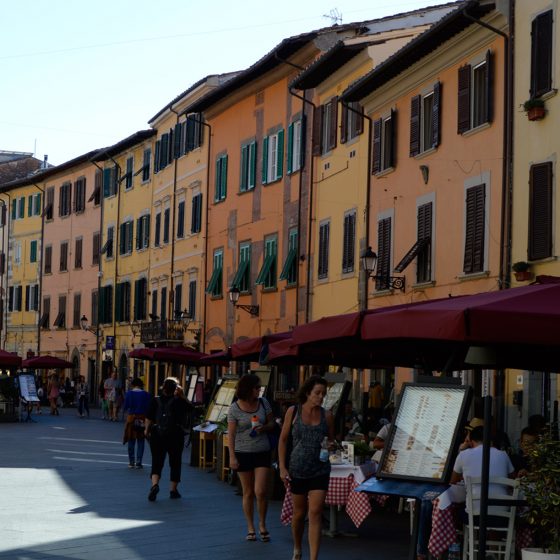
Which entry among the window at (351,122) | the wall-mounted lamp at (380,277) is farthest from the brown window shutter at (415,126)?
the window at (351,122)

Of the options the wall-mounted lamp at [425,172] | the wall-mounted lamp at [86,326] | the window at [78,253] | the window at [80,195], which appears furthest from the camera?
the window at [78,253]

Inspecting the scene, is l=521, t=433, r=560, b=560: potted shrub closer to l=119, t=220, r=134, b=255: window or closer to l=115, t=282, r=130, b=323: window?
l=115, t=282, r=130, b=323: window

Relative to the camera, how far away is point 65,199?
69.0 m

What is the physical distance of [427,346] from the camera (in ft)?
51.5

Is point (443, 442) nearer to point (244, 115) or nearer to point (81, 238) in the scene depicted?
point (244, 115)

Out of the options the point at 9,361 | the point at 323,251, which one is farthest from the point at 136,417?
the point at 9,361

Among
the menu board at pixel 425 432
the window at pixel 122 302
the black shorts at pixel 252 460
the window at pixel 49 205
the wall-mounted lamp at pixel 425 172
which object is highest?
the window at pixel 49 205

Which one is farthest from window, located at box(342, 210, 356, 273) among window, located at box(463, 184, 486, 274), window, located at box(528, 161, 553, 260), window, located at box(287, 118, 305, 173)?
window, located at box(528, 161, 553, 260)

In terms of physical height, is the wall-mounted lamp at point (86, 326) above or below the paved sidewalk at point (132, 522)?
above

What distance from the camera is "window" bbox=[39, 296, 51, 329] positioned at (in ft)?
232

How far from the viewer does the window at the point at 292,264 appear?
38.7m

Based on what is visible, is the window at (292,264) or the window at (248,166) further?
the window at (248,166)

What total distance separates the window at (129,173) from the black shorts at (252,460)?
44948mm

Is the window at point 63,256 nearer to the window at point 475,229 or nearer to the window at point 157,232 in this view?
the window at point 157,232
